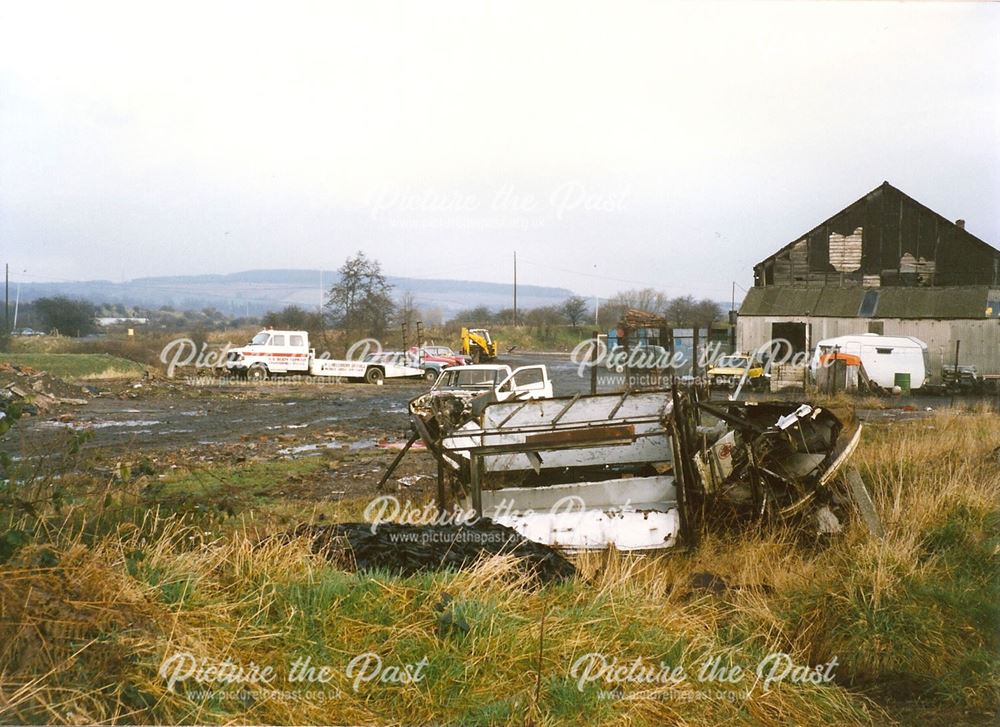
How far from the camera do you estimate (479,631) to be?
4613 millimetres

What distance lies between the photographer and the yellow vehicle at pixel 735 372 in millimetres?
27625

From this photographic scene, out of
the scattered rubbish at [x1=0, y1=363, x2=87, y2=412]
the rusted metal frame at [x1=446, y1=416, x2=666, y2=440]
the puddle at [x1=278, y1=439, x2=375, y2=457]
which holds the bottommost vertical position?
the puddle at [x1=278, y1=439, x2=375, y2=457]

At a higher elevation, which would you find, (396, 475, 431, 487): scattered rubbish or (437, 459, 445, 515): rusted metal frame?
(437, 459, 445, 515): rusted metal frame

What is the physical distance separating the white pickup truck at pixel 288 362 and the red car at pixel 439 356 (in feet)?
7.35

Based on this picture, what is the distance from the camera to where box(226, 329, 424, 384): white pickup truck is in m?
32.0

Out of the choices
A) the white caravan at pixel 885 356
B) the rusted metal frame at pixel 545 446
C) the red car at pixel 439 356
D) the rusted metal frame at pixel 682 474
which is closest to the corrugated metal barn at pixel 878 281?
the white caravan at pixel 885 356

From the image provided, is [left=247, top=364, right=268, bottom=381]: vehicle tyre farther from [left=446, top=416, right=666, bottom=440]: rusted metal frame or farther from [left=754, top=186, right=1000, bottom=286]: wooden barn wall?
[left=446, top=416, right=666, bottom=440]: rusted metal frame

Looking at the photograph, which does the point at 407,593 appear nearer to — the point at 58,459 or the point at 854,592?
the point at 58,459

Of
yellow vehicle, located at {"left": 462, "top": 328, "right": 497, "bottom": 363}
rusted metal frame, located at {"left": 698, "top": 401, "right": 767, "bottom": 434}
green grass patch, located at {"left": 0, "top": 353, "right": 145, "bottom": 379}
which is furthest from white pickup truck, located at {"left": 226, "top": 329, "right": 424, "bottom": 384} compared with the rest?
rusted metal frame, located at {"left": 698, "top": 401, "right": 767, "bottom": 434}

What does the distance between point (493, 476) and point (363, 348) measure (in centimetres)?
2562

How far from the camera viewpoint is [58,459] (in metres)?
5.60

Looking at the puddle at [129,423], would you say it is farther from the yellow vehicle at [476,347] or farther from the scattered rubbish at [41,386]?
the yellow vehicle at [476,347]

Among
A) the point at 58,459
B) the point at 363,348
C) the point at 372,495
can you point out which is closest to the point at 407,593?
the point at 58,459

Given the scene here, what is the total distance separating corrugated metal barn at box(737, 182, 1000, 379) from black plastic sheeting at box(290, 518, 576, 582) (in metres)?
29.5
